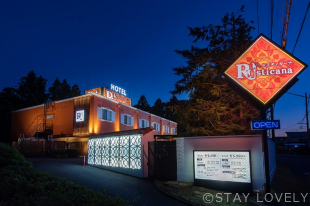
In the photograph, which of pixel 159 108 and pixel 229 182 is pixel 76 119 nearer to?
pixel 229 182

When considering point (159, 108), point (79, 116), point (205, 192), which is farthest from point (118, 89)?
point (159, 108)

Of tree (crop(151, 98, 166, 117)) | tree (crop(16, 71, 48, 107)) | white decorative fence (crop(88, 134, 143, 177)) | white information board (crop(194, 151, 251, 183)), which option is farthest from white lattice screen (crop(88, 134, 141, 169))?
tree (crop(151, 98, 166, 117))

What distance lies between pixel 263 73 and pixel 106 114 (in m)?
22.7

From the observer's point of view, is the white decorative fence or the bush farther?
the white decorative fence

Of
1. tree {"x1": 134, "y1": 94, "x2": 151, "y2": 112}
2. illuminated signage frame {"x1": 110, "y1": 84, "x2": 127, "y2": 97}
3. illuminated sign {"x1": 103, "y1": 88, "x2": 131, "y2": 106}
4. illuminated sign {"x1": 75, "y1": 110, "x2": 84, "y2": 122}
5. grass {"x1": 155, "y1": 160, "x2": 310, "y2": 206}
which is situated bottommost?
grass {"x1": 155, "y1": 160, "x2": 310, "y2": 206}

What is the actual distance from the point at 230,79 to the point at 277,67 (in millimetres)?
1753

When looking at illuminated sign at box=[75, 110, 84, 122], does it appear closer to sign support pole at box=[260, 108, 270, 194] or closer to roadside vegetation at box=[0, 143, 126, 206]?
roadside vegetation at box=[0, 143, 126, 206]

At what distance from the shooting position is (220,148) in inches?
404

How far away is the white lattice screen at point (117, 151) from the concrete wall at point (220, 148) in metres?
2.66

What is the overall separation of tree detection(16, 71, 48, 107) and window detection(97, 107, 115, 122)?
70.3 feet

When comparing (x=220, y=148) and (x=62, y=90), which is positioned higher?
(x=62, y=90)

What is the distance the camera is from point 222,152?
31.9 feet

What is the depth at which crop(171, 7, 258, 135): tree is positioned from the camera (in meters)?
15.5

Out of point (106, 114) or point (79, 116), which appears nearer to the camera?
point (79, 116)
